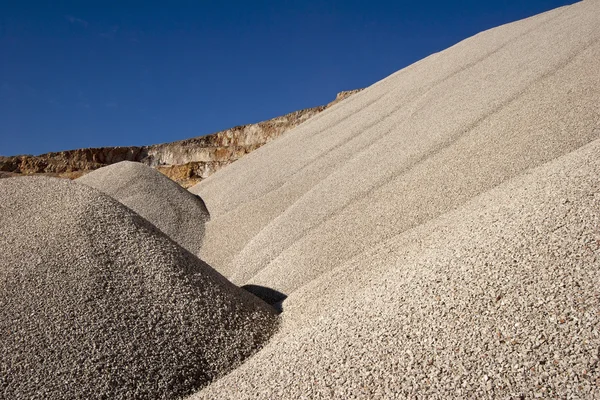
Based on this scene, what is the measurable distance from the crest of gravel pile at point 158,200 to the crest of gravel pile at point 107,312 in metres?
3.00

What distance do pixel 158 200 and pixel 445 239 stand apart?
6868mm

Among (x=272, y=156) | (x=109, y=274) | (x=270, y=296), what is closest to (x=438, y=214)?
(x=270, y=296)

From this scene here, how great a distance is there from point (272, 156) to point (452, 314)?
8.90 metres

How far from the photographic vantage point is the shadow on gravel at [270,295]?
4.56 meters

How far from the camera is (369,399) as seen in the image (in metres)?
2.30

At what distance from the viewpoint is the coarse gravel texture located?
2.31m

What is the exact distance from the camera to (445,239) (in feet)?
12.3

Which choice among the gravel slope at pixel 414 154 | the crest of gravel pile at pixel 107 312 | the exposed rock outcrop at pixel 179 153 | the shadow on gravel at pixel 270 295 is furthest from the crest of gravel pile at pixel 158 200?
the exposed rock outcrop at pixel 179 153

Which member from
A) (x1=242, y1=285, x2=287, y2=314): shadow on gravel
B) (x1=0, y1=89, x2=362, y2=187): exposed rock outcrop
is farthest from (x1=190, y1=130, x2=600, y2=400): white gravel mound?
(x1=0, y1=89, x2=362, y2=187): exposed rock outcrop

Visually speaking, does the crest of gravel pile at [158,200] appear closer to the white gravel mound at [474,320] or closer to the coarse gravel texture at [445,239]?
the coarse gravel texture at [445,239]

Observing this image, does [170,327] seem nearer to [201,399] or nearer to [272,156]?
[201,399]

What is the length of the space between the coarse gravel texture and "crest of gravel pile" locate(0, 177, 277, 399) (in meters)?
0.35

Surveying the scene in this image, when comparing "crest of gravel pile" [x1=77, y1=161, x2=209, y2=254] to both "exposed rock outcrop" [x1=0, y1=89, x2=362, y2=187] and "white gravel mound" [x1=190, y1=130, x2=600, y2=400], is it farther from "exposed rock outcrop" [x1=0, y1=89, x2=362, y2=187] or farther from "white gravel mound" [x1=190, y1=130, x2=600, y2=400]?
"exposed rock outcrop" [x1=0, y1=89, x2=362, y2=187]

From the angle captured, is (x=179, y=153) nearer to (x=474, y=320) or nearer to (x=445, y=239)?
(x=445, y=239)
